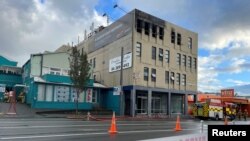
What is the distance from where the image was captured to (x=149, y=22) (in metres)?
46.4

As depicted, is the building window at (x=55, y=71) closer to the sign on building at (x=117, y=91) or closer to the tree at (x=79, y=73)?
the sign on building at (x=117, y=91)

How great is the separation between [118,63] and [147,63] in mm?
4103

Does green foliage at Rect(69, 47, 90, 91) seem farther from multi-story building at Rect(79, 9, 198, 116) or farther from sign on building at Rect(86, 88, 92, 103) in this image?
sign on building at Rect(86, 88, 92, 103)

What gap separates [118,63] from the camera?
47969 millimetres

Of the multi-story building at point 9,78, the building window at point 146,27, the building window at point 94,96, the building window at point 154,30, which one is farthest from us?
the multi-story building at point 9,78

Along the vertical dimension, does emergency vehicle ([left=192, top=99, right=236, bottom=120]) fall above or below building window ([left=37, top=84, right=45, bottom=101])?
below

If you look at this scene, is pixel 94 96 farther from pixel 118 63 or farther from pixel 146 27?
pixel 146 27

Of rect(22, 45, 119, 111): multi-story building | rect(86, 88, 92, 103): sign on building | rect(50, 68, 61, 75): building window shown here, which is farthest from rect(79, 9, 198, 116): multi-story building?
rect(50, 68, 61, 75): building window

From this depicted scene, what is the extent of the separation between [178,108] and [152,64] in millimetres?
8756

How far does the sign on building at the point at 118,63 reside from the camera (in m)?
45.0

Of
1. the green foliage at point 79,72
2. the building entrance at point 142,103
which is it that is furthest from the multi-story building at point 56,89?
the building entrance at point 142,103

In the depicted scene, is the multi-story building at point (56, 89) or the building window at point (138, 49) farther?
the building window at point (138, 49)

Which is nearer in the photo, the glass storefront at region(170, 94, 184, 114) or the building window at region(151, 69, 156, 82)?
the building window at region(151, 69, 156, 82)

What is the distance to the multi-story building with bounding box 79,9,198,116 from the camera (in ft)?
147
